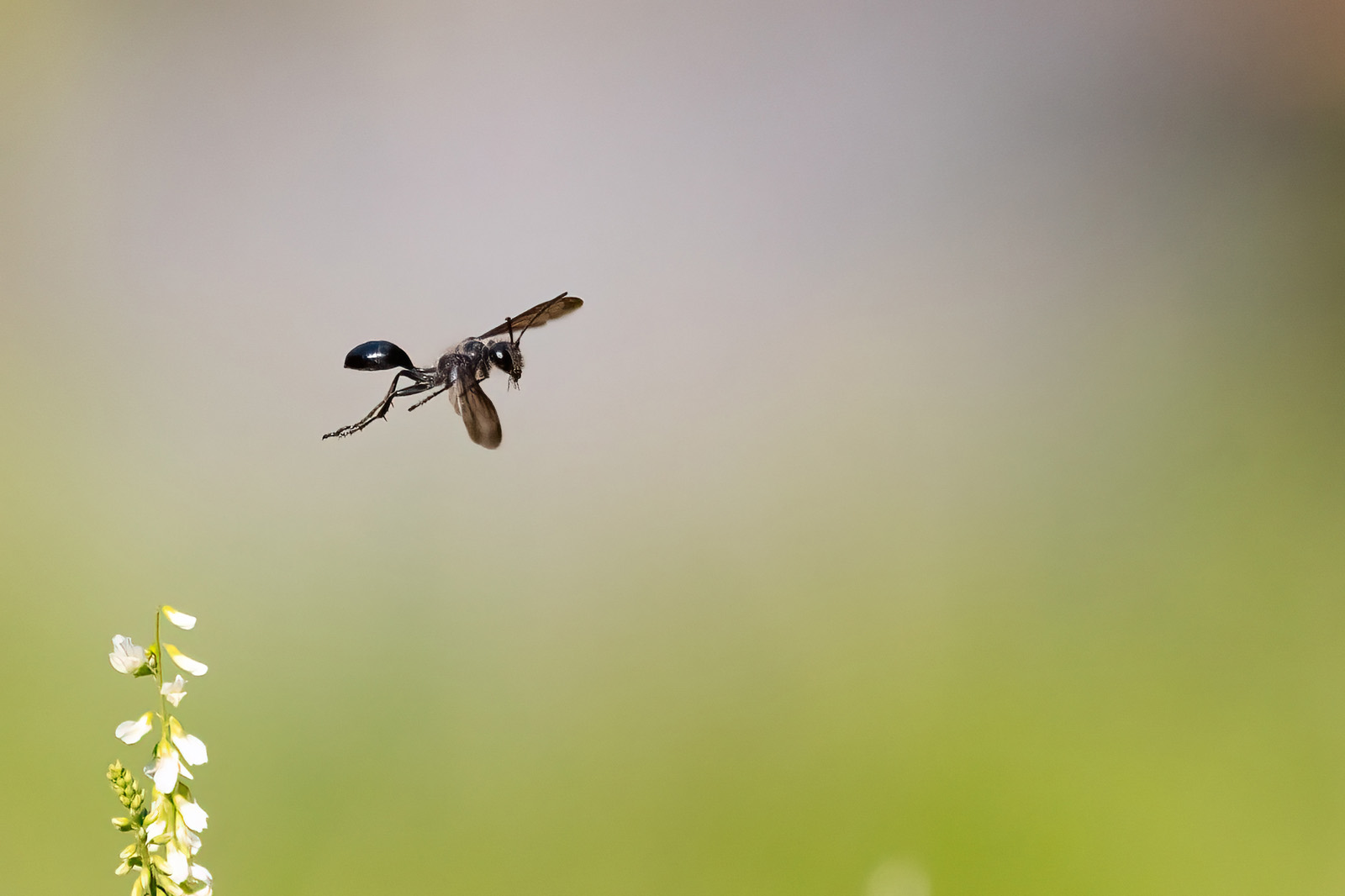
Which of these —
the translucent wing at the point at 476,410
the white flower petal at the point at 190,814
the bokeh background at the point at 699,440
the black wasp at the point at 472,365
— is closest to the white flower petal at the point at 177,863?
the white flower petal at the point at 190,814

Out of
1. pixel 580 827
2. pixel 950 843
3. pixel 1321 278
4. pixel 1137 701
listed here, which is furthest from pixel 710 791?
pixel 1321 278

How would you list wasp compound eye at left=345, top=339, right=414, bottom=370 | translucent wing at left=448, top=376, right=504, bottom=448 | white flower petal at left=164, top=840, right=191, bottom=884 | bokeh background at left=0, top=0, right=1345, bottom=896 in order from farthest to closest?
bokeh background at left=0, top=0, right=1345, bottom=896
translucent wing at left=448, top=376, right=504, bottom=448
wasp compound eye at left=345, top=339, right=414, bottom=370
white flower petal at left=164, top=840, right=191, bottom=884

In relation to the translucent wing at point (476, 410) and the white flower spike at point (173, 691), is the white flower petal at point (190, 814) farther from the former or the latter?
the translucent wing at point (476, 410)

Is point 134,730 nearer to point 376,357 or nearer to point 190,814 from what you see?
point 190,814

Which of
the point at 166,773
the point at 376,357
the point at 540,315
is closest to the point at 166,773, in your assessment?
the point at 166,773

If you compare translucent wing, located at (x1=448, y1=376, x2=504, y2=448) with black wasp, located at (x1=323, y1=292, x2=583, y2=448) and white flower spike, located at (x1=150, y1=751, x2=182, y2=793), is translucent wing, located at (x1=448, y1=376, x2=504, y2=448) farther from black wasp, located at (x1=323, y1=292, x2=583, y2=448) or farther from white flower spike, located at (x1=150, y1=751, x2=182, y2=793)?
white flower spike, located at (x1=150, y1=751, x2=182, y2=793)

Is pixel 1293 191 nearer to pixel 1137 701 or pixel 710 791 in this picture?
pixel 1137 701

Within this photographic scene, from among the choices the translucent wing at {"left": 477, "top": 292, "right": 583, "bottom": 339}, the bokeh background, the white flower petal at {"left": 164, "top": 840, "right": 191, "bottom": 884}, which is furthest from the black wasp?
the white flower petal at {"left": 164, "top": 840, "right": 191, "bottom": 884}
